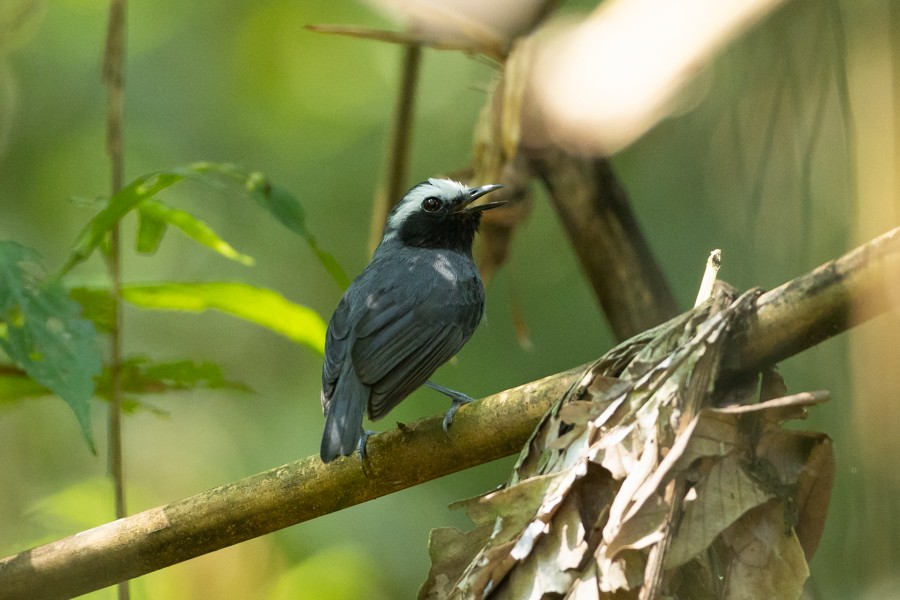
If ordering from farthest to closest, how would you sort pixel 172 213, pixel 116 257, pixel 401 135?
pixel 401 135 < pixel 116 257 < pixel 172 213

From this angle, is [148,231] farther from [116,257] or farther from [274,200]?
[274,200]

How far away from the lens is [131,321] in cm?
907

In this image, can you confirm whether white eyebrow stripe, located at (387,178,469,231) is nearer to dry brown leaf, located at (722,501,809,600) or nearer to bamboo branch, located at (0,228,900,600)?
bamboo branch, located at (0,228,900,600)

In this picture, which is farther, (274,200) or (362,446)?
(274,200)

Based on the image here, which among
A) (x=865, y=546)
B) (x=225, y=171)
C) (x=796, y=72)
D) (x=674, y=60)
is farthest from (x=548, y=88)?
(x=865, y=546)

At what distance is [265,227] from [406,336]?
20.4ft

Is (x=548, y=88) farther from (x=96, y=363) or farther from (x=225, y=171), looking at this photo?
(x=96, y=363)

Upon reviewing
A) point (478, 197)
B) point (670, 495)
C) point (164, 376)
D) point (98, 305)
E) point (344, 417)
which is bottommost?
point (670, 495)

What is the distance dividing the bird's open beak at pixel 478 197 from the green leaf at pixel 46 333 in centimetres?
176

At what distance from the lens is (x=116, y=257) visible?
303 cm

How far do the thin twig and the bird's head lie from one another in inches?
56.6

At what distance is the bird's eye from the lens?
4277 mm

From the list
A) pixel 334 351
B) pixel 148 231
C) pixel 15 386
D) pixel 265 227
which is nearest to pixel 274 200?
pixel 148 231

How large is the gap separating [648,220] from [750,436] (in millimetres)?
5764
